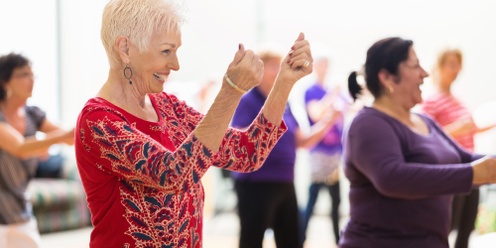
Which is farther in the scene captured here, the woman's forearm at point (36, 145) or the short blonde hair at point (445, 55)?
the short blonde hair at point (445, 55)

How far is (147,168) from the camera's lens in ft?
5.25

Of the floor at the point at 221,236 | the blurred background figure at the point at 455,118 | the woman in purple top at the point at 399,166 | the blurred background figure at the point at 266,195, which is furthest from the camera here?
the floor at the point at 221,236

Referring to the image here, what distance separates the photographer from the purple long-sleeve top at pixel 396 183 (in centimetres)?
241

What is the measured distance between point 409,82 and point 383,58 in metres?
0.12

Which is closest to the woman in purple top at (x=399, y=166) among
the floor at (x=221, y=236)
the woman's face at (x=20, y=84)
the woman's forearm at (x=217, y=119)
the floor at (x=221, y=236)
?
the woman's forearm at (x=217, y=119)

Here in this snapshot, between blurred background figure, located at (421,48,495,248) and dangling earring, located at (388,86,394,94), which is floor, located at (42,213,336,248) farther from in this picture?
dangling earring, located at (388,86,394,94)

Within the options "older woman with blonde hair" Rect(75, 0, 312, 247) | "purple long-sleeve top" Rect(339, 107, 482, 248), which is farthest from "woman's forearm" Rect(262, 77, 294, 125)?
"purple long-sleeve top" Rect(339, 107, 482, 248)

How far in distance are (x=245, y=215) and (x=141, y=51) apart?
8.20ft

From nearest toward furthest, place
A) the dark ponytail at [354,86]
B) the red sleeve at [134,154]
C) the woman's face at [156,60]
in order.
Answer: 1. the red sleeve at [134,154]
2. the woman's face at [156,60]
3. the dark ponytail at [354,86]

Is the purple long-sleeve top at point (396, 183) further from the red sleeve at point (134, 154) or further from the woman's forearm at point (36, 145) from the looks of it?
the woman's forearm at point (36, 145)

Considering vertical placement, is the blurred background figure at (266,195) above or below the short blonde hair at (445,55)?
below

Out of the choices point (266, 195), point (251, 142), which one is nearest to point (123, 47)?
point (251, 142)

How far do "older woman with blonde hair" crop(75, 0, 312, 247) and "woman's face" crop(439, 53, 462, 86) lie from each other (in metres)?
3.31

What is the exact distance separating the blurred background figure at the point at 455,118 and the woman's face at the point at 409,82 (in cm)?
171
